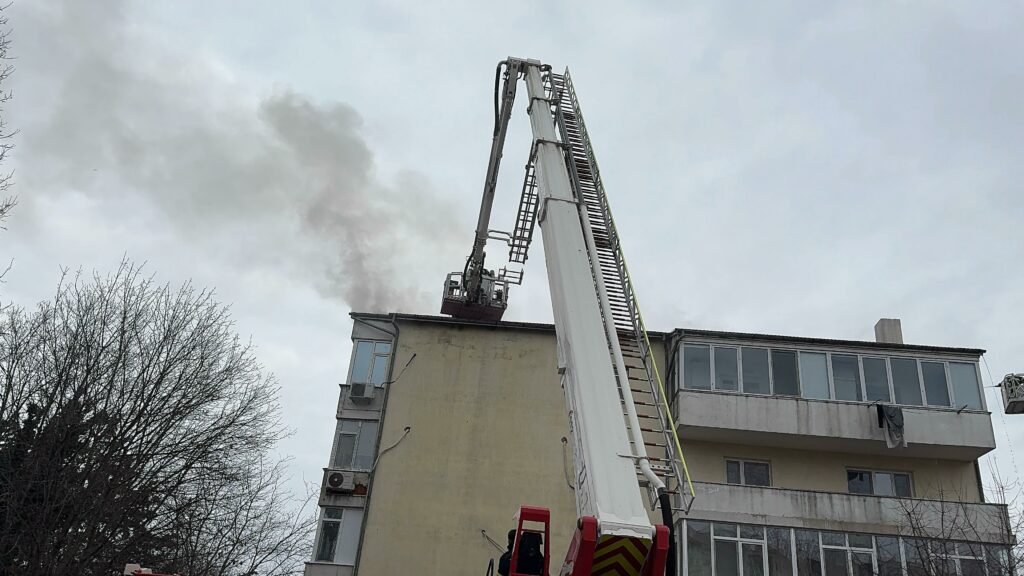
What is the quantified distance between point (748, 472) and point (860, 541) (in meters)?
3.58

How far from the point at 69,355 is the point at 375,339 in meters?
8.75

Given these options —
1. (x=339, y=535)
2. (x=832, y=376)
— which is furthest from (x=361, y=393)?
(x=832, y=376)

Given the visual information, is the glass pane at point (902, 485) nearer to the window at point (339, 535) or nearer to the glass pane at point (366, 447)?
the glass pane at point (366, 447)

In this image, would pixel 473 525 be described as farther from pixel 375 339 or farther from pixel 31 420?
pixel 31 420

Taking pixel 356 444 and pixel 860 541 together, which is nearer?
pixel 860 541

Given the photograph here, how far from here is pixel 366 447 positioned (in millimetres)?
23750

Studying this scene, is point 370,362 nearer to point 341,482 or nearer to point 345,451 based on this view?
point 345,451

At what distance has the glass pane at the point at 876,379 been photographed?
917 inches

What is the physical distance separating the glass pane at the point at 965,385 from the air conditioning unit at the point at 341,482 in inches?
703

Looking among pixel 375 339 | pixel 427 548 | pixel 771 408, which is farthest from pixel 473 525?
pixel 771 408

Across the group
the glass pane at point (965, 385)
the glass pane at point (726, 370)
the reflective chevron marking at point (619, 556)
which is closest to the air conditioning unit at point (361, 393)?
the glass pane at point (726, 370)

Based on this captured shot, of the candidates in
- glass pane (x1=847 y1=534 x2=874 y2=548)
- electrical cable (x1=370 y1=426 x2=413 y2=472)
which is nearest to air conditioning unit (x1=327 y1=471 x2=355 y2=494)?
electrical cable (x1=370 y1=426 x2=413 y2=472)

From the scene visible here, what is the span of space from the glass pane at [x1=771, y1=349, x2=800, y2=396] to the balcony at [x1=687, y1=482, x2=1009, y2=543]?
10.3 ft

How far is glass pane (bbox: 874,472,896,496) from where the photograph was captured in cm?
2306
